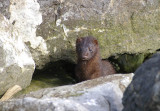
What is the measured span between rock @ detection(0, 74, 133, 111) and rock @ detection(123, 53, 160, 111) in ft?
2.60

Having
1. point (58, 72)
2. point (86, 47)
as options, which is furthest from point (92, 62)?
point (58, 72)

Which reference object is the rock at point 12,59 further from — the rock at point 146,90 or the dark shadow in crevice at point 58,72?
the rock at point 146,90

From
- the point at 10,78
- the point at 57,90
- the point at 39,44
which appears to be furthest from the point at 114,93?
the point at 39,44

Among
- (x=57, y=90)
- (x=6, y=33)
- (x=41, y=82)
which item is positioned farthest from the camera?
(x=41, y=82)

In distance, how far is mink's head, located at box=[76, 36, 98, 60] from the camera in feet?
19.2

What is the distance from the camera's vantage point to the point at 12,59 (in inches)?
194

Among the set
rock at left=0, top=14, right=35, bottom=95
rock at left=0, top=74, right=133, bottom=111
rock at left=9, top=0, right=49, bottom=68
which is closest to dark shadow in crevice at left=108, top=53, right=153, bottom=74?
rock at left=9, top=0, right=49, bottom=68

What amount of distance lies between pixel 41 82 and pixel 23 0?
1511 mm

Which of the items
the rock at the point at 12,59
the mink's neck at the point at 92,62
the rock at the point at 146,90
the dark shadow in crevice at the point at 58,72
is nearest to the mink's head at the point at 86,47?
the mink's neck at the point at 92,62

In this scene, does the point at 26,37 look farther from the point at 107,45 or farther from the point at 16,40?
the point at 107,45

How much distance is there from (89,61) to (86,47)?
0.39 metres

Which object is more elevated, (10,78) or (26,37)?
(26,37)

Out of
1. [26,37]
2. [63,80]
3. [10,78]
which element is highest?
[26,37]

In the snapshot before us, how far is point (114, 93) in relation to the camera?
13.3 ft
